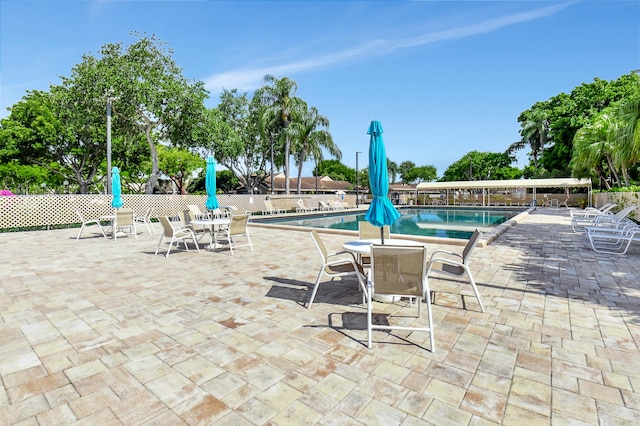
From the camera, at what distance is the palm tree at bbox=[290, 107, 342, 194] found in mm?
26938

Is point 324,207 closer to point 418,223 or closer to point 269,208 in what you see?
point 269,208

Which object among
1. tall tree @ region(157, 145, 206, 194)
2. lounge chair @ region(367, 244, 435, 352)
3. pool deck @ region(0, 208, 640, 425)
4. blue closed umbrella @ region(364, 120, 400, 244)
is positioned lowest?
pool deck @ region(0, 208, 640, 425)

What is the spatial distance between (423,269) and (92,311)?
3693mm

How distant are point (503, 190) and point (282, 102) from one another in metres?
23.2

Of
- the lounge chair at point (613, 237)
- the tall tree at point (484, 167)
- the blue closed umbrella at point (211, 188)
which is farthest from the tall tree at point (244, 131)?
the tall tree at point (484, 167)

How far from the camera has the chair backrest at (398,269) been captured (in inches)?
111

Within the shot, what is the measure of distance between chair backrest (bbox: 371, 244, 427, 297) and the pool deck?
480mm

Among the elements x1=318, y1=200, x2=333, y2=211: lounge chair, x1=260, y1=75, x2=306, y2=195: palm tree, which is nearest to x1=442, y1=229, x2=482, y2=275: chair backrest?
x1=318, y1=200, x2=333, y2=211: lounge chair

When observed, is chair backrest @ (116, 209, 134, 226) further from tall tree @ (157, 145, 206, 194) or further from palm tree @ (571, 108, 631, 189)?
tall tree @ (157, 145, 206, 194)

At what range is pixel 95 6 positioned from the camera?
10977mm

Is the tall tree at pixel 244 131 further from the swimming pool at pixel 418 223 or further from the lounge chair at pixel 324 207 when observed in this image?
the swimming pool at pixel 418 223

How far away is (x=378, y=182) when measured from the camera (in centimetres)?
429

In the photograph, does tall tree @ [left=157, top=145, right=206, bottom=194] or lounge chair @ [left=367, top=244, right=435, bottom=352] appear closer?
lounge chair @ [left=367, top=244, right=435, bottom=352]

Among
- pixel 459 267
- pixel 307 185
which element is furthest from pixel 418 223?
pixel 307 185
